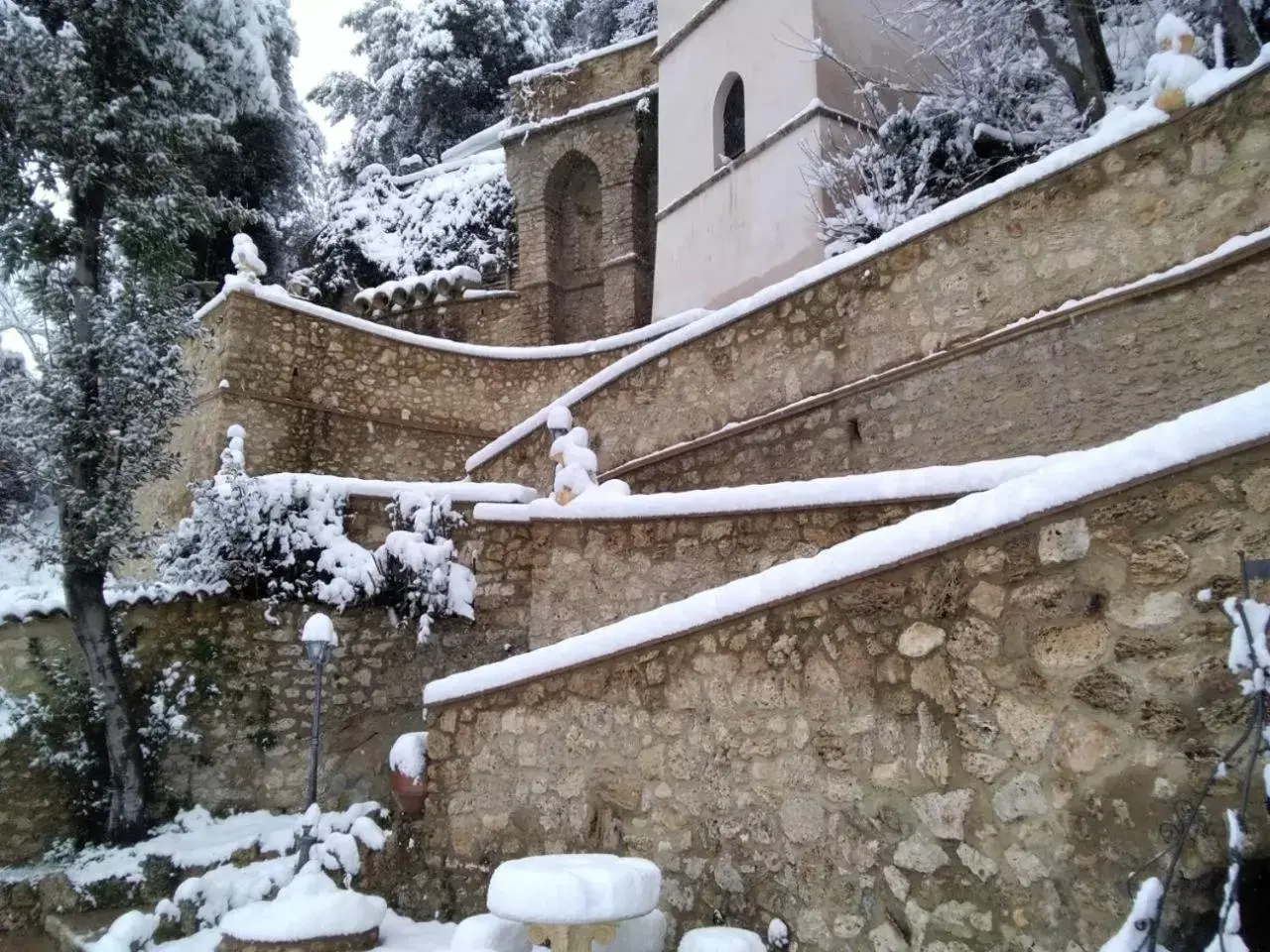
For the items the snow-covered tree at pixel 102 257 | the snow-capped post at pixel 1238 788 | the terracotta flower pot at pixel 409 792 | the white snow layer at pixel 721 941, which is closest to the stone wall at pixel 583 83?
the snow-covered tree at pixel 102 257

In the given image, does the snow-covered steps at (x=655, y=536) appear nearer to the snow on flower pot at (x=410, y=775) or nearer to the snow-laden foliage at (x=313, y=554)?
the snow-laden foliage at (x=313, y=554)

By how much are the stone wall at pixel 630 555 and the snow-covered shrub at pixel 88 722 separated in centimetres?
227

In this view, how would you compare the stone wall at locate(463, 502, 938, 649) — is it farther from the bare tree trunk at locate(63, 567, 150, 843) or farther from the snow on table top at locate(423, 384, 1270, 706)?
the bare tree trunk at locate(63, 567, 150, 843)

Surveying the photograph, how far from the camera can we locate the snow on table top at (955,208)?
443 centimetres

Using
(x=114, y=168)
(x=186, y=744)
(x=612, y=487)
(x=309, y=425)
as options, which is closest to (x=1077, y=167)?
(x=612, y=487)

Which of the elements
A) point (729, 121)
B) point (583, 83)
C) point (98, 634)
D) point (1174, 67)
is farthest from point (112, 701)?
point (583, 83)

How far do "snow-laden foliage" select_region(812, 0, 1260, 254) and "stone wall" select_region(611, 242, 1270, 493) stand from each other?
281cm

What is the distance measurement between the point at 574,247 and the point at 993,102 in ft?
31.5

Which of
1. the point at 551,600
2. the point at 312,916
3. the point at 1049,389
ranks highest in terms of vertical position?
the point at 1049,389

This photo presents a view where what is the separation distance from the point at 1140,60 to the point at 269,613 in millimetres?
8451

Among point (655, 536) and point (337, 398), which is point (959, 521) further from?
point (337, 398)

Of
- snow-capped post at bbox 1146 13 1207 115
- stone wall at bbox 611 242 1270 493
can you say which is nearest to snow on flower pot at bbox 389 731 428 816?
stone wall at bbox 611 242 1270 493

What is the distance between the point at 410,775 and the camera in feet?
13.5

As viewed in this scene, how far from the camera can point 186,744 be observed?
6648 millimetres
